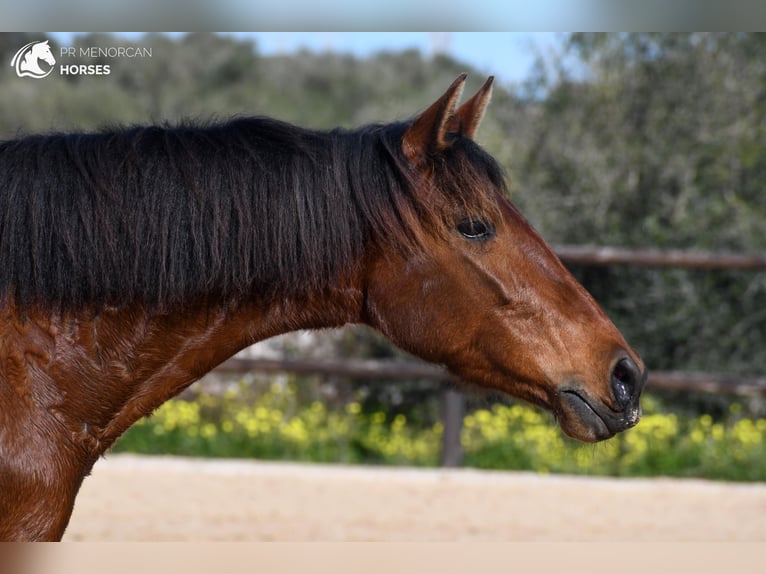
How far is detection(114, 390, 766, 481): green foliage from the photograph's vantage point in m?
6.61

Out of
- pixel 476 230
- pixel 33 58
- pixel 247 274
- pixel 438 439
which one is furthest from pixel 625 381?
pixel 438 439

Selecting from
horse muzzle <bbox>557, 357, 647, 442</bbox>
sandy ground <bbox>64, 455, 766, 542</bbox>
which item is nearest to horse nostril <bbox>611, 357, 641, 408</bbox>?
horse muzzle <bbox>557, 357, 647, 442</bbox>

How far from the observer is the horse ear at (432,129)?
7.17 feet

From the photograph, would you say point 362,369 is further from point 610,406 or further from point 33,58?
point 610,406

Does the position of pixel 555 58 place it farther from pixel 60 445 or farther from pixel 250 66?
pixel 60 445

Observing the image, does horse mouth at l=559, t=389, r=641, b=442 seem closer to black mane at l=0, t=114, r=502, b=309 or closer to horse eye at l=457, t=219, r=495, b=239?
horse eye at l=457, t=219, r=495, b=239

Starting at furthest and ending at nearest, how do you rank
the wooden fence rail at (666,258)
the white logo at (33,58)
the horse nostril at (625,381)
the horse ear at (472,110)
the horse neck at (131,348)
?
the wooden fence rail at (666,258), the white logo at (33,58), the horse ear at (472,110), the horse nostril at (625,381), the horse neck at (131,348)

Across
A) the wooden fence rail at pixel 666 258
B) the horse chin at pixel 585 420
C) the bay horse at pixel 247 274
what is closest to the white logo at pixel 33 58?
the bay horse at pixel 247 274

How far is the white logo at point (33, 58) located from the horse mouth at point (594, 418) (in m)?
3.21

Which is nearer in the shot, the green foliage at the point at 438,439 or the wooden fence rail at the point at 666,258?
the wooden fence rail at the point at 666,258

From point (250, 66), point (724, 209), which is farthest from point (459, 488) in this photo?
point (250, 66)

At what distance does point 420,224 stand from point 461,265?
156mm

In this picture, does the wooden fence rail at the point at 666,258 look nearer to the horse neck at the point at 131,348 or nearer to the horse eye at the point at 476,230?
the horse eye at the point at 476,230

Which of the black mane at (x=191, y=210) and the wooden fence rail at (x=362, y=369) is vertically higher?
the black mane at (x=191, y=210)
